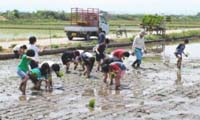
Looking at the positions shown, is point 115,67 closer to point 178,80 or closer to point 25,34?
point 178,80

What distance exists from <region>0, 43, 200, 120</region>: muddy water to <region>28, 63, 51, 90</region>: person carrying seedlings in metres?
0.29

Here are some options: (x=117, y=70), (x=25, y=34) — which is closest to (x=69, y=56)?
(x=117, y=70)

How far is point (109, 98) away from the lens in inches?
532

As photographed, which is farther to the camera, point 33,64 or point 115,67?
point 115,67

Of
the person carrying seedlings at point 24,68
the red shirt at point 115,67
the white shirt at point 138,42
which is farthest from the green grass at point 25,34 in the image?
the person carrying seedlings at point 24,68

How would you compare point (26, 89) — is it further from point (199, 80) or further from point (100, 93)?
point (199, 80)

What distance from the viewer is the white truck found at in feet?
120

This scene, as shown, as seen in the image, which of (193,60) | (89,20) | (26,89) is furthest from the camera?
(89,20)

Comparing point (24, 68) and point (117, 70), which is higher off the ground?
point (24, 68)

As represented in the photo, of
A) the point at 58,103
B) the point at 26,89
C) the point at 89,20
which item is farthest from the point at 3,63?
the point at 89,20

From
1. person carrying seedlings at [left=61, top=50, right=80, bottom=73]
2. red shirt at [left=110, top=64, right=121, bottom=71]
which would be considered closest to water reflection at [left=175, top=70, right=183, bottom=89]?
red shirt at [left=110, top=64, right=121, bottom=71]

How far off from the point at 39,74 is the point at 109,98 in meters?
2.29

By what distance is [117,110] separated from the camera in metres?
11.8

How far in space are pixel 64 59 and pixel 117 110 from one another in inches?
286
